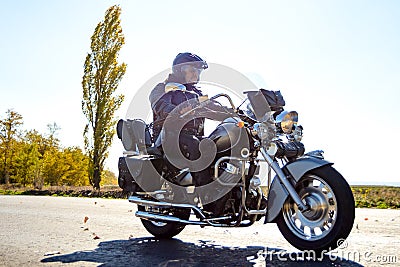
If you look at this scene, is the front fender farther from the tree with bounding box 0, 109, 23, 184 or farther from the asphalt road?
the tree with bounding box 0, 109, 23, 184

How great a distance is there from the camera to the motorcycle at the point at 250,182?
3697 millimetres

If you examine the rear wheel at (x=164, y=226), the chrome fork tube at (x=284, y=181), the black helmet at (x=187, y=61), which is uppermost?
the black helmet at (x=187, y=61)

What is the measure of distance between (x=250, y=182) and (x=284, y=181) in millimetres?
524

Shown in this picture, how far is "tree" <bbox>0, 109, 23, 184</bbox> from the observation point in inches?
1713

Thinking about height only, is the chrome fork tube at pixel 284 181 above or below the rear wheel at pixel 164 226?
above

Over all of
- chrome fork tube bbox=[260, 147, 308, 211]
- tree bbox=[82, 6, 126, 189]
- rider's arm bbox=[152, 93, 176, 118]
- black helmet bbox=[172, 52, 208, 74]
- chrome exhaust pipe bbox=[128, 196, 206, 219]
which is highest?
tree bbox=[82, 6, 126, 189]

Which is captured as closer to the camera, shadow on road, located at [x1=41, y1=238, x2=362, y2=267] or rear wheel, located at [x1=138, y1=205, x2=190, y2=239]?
shadow on road, located at [x1=41, y1=238, x2=362, y2=267]

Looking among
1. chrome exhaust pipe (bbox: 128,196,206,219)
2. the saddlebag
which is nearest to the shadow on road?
chrome exhaust pipe (bbox: 128,196,206,219)

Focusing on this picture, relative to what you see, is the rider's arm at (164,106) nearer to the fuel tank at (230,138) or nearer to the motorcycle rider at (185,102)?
the motorcycle rider at (185,102)

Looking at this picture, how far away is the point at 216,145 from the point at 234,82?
0.71 meters

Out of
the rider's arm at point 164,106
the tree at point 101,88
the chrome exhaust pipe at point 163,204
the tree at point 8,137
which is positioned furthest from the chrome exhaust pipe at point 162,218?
the tree at point 8,137

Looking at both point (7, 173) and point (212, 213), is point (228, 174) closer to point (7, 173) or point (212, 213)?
point (212, 213)

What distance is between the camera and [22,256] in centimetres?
410

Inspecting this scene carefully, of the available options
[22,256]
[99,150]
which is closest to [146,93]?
[22,256]
